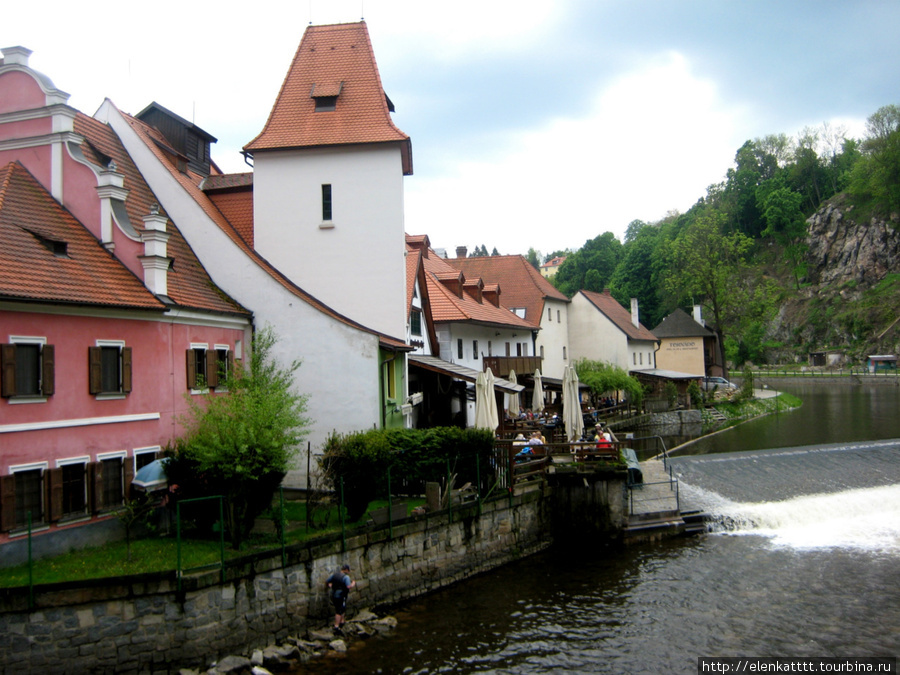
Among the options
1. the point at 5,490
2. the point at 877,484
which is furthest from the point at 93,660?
the point at 877,484

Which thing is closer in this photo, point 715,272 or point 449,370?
point 449,370

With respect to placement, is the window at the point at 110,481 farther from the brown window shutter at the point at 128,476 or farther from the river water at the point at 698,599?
the river water at the point at 698,599

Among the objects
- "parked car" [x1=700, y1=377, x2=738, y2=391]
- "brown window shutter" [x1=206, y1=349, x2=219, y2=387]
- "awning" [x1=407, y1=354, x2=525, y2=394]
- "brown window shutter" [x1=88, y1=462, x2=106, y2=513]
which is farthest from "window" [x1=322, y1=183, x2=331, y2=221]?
"parked car" [x1=700, y1=377, x2=738, y2=391]

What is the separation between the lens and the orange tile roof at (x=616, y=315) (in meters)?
57.1

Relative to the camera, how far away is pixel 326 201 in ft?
76.6

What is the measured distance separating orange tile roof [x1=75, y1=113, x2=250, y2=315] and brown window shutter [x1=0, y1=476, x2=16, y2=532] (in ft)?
20.0

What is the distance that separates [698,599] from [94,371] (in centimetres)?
1361

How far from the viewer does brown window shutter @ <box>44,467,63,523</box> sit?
13.6 metres

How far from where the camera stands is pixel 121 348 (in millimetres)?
15523

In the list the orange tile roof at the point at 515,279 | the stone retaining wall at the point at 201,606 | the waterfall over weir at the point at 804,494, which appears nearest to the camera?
the stone retaining wall at the point at 201,606

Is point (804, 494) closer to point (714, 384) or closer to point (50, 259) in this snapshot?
point (50, 259)

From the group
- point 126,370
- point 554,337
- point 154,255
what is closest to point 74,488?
point 126,370

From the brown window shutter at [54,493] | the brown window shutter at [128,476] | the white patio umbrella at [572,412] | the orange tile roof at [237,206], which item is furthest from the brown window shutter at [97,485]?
the white patio umbrella at [572,412]

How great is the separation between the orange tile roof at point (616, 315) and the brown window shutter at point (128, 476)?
4525cm
